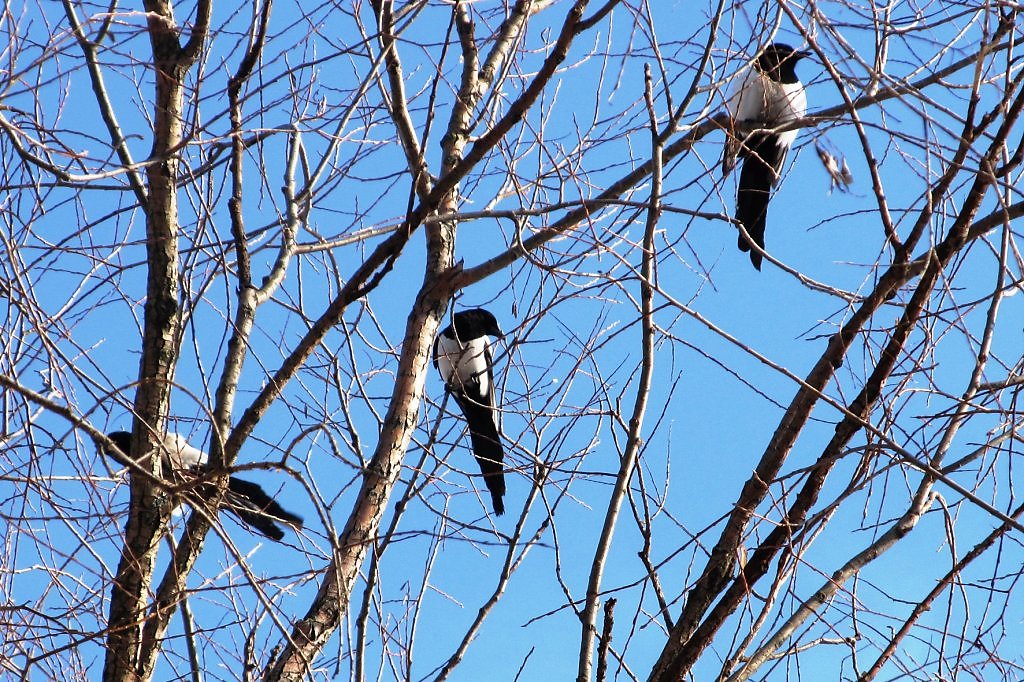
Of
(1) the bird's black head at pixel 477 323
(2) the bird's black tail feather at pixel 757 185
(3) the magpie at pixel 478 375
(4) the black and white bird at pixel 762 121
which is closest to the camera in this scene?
(4) the black and white bird at pixel 762 121

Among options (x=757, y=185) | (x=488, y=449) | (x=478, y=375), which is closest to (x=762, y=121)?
(x=757, y=185)

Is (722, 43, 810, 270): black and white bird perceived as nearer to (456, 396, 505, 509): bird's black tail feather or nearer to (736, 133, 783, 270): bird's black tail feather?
(736, 133, 783, 270): bird's black tail feather

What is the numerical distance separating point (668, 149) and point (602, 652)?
3.63ft

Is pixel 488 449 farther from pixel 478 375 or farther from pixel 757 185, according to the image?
pixel 757 185

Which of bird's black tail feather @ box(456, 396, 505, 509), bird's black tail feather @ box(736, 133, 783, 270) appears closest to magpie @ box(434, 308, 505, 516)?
bird's black tail feather @ box(456, 396, 505, 509)

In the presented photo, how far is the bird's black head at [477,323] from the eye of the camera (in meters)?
3.74

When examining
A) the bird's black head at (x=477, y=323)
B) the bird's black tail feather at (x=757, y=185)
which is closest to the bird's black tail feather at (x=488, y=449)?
the bird's black head at (x=477, y=323)

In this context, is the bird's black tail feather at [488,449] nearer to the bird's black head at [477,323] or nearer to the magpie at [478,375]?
the magpie at [478,375]

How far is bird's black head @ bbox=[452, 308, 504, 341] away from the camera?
12.3 feet

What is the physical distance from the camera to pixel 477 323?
3732mm

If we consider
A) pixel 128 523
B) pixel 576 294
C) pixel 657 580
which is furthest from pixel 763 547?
pixel 128 523

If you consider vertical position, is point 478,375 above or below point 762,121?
below

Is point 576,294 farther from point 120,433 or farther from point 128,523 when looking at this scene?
point 120,433

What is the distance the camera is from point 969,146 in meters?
1.38
